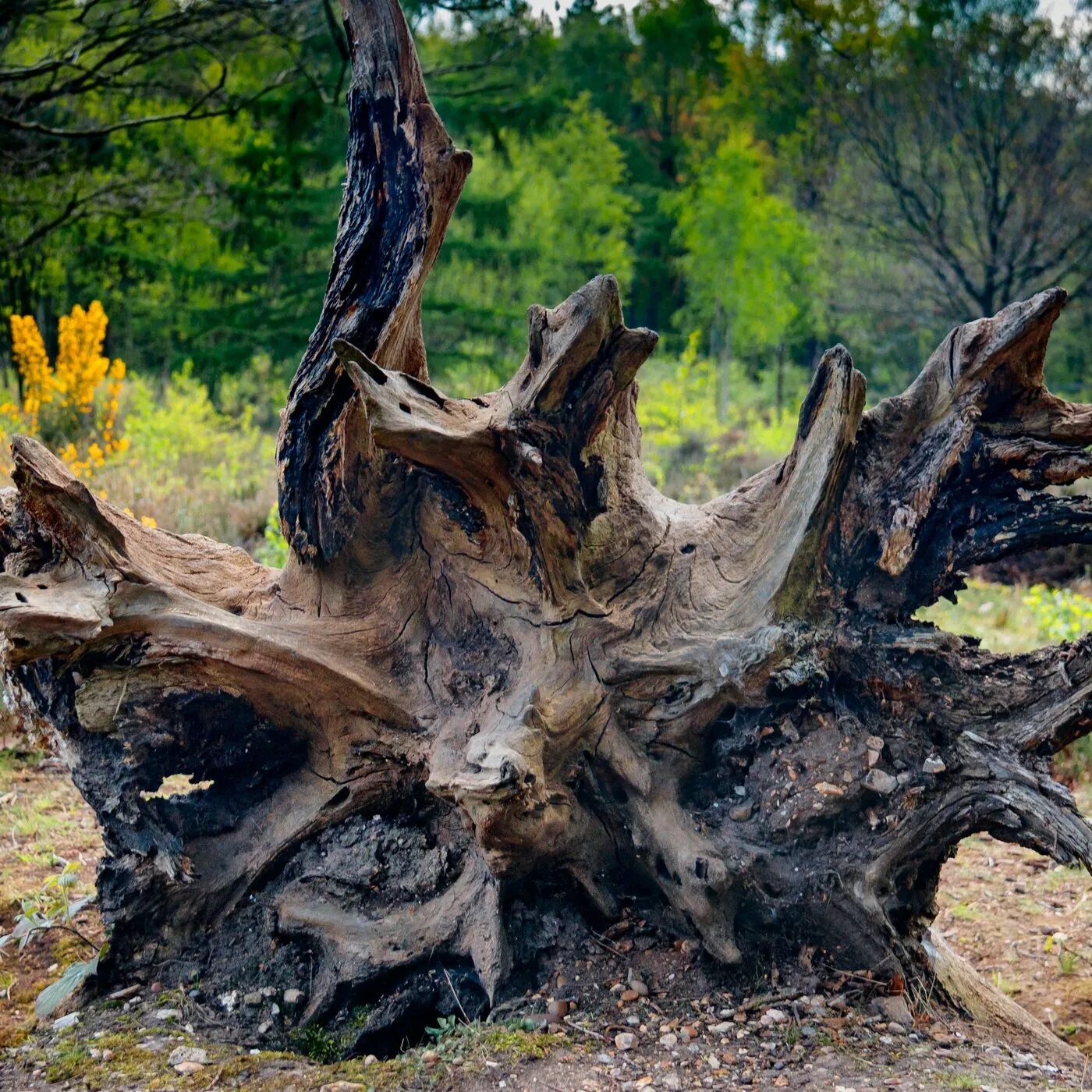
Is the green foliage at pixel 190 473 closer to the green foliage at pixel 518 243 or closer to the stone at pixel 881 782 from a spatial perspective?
the green foliage at pixel 518 243

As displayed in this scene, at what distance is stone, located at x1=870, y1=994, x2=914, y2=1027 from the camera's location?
9.82ft

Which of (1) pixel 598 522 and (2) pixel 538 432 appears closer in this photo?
(2) pixel 538 432

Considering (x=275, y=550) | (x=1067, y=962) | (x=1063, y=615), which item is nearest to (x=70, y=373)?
(x=275, y=550)

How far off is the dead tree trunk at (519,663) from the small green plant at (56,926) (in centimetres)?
14

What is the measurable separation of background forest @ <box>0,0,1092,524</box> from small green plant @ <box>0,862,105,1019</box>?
13.7 feet

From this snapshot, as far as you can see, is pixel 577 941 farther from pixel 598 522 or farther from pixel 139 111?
pixel 139 111

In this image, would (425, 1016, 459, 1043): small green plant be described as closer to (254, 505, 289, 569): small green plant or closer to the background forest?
the background forest

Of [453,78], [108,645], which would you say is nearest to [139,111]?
[453,78]

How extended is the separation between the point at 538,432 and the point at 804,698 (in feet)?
3.79

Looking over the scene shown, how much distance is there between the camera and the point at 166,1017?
3061mm

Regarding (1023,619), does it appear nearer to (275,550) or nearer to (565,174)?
(275,550)

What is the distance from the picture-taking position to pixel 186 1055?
283 cm

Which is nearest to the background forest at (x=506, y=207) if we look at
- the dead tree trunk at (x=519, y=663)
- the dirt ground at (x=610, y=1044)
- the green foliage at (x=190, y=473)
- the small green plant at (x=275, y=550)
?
the green foliage at (x=190, y=473)

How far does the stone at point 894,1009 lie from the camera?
2.99m
